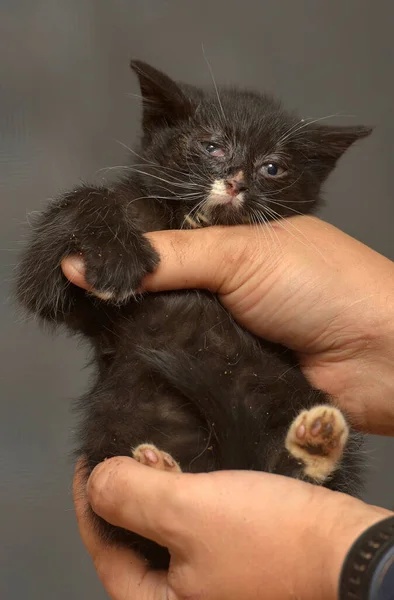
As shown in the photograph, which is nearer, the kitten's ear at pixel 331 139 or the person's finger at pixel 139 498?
the person's finger at pixel 139 498

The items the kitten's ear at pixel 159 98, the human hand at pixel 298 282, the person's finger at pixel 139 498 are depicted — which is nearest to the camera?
the person's finger at pixel 139 498

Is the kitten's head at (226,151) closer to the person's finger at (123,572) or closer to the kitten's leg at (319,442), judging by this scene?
the kitten's leg at (319,442)

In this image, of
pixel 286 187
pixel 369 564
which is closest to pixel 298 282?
pixel 286 187

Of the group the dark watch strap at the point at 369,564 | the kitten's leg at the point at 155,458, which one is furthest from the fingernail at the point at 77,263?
the dark watch strap at the point at 369,564

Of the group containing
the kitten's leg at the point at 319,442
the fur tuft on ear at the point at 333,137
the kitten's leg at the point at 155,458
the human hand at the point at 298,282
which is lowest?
the kitten's leg at the point at 155,458

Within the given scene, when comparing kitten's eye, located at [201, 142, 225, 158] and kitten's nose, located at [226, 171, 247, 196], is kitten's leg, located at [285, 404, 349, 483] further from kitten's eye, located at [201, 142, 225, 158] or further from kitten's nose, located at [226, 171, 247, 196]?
kitten's eye, located at [201, 142, 225, 158]

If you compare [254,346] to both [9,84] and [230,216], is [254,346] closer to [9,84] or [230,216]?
[230,216]
